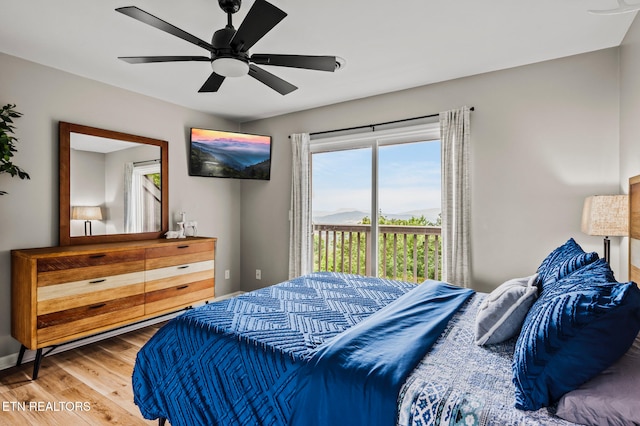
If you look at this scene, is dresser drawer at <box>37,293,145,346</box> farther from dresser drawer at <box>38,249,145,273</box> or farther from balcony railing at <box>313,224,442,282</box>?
balcony railing at <box>313,224,442,282</box>

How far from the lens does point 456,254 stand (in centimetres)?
311

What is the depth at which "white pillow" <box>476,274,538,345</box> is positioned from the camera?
57.6 inches

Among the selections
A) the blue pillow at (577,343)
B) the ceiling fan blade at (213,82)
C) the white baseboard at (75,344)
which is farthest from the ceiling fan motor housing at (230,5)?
the white baseboard at (75,344)

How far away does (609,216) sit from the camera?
7.20 feet

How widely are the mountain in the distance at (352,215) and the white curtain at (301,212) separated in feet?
0.84

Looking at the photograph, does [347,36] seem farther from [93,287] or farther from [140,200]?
[93,287]

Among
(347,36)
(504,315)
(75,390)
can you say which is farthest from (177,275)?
(504,315)

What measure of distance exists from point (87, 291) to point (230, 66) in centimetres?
220

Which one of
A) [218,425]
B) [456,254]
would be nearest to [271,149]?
[456,254]

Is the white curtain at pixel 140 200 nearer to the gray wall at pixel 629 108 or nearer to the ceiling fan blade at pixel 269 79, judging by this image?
the ceiling fan blade at pixel 269 79

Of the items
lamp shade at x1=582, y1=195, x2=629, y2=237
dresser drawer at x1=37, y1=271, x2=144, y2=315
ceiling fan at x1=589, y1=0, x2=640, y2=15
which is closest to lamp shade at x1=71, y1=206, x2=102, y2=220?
dresser drawer at x1=37, y1=271, x2=144, y2=315

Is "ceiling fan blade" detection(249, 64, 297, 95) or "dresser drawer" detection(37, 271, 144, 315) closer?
"ceiling fan blade" detection(249, 64, 297, 95)

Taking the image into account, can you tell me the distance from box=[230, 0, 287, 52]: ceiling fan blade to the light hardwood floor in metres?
2.31

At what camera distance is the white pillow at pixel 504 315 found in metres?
1.46
